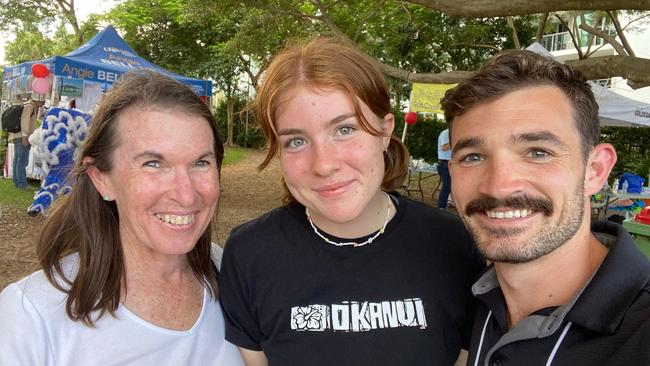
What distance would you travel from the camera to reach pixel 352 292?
1.75 m

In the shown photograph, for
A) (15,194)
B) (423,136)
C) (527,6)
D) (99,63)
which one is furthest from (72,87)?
(423,136)

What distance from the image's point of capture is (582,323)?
52.0 inches

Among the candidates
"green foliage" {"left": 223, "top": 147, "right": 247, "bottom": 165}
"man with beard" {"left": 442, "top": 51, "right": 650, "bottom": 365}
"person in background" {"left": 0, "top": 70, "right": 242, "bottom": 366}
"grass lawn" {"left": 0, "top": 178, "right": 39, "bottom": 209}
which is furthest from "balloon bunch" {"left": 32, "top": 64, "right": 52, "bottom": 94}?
"man with beard" {"left": 442, "top": 51, "right": 650, "bottom": 365}

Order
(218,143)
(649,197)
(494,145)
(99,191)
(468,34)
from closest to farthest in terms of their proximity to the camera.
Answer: (494,145)
(99,191)
(218,143)
(649,197)
(468,34)

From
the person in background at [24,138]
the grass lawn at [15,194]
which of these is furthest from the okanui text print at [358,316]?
the person in background at [24,138]

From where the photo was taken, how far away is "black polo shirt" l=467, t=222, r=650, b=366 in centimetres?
124

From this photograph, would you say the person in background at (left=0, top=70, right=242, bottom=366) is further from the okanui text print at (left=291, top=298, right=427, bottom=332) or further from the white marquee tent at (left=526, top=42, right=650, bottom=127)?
the white marquee tent at (left=526, top=42, right=650, bottom=127)

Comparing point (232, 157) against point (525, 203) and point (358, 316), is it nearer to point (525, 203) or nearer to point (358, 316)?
point (358, 316)

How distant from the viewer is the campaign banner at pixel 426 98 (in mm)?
8367

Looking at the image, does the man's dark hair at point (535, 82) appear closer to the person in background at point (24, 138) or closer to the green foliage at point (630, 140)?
the person in background at point (24, 138)

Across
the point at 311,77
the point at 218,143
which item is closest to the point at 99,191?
the point at 218,143

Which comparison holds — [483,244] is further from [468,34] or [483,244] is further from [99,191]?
[468,34]

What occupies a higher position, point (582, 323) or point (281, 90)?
point (281, 90)

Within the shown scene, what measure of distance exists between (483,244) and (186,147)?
112 cm
